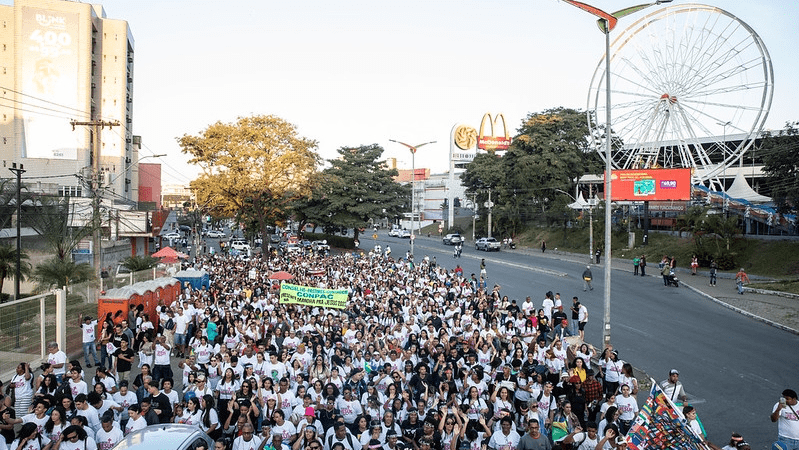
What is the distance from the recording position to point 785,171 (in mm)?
35281

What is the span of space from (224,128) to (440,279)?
69.9 feet

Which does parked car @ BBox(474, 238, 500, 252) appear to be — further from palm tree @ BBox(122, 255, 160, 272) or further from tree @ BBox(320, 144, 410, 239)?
palm tree @ BBox(122, 255, 160, 272)

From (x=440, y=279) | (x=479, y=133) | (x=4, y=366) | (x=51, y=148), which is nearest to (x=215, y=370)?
(x=4, y=366)

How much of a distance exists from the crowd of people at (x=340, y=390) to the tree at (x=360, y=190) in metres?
32.6

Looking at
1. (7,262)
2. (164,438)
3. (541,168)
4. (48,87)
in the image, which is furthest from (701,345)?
(48,87)

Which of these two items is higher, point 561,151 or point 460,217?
point 561,151

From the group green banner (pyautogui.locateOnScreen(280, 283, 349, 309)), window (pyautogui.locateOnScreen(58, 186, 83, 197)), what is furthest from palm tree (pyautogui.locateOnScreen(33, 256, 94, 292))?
window (pyautogui.locateOnScreen(58, 186, 83, 197))

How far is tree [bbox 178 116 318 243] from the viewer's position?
3769 cm

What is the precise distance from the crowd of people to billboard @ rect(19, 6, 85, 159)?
161ft

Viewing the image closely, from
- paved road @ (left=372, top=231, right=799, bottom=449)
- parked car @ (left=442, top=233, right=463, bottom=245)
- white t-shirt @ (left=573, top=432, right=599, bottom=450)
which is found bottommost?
paved road @ (left=372, top=231, right=799, bottom=449)

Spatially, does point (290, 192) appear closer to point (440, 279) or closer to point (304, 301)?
point (440, 279)

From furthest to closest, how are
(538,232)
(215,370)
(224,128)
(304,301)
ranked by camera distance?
1. (538,232)
2. (224,128)
3. (304,301)
4. (215,370)

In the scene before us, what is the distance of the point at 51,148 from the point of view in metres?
56.0

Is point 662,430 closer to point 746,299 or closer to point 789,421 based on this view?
point 789,421
